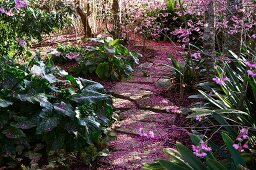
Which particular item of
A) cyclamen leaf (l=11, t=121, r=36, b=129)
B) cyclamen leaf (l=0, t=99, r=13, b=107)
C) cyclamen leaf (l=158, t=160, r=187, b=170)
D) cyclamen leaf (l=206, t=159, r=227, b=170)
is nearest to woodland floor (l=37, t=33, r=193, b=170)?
cyclamen leaf (l=158, t=160, r=187, b=170)

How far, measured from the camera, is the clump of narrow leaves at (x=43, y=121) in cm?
301

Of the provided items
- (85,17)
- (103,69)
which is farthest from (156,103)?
(85,17)

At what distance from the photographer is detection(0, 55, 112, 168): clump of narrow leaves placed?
3.01 m

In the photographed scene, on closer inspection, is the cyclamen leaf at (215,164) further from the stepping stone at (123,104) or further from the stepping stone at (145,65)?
the stepping stone at (145,65)

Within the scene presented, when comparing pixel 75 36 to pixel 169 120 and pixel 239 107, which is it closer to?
pixel 169 120

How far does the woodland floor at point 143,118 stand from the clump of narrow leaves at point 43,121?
8.6 inches

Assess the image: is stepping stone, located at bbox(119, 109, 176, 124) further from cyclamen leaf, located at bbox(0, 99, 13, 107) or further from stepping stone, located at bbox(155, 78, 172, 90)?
cyclamen leaf, located at bbox(0, 99, 13, 107)

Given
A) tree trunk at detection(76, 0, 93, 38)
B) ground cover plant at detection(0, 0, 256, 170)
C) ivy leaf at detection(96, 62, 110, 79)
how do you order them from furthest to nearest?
tree trunk at detection(76, 0, 93, 38) → ivy leaf at detection(96, 62, 110, 79) → ground cover plant at detection(0, 0, 256, 170)

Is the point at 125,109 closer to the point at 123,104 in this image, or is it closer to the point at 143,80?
the point at 123,104

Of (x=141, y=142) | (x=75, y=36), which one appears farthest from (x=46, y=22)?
(x=141, y=142)

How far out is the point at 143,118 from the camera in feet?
13.4

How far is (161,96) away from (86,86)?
145cm

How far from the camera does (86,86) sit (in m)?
3.61

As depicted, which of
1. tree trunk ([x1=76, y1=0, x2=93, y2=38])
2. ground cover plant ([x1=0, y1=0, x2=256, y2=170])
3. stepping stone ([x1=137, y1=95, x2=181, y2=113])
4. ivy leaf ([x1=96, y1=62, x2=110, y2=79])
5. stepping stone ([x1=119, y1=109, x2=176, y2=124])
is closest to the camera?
ground cover plant ([x1=0, y1=0, x2=256, y2=170])
